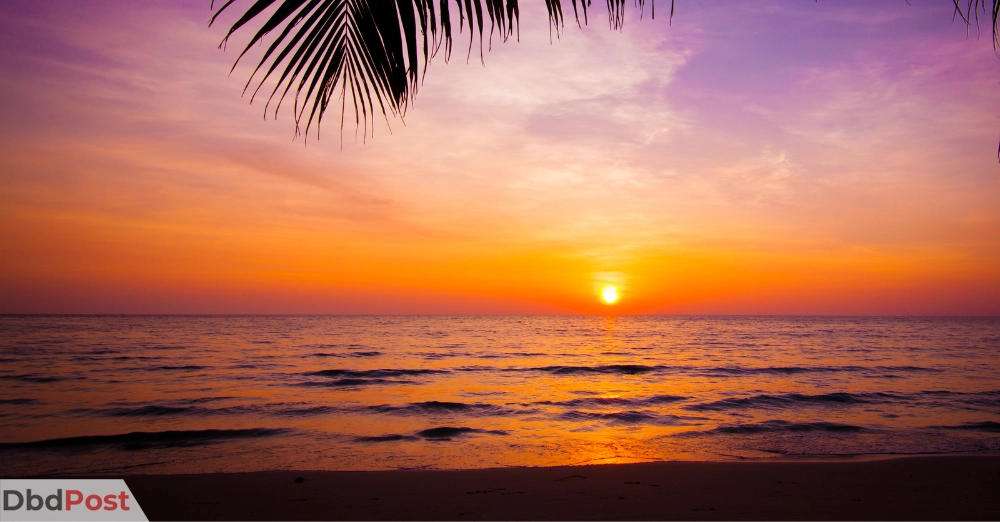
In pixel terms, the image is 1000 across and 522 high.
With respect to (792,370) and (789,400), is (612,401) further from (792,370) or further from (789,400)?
(792,370)

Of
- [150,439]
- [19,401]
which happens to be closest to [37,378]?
[19,401]

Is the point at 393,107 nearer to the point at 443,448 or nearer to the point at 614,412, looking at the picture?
the point at 443,448

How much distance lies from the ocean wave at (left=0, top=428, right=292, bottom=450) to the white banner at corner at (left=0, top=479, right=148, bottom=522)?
261cm

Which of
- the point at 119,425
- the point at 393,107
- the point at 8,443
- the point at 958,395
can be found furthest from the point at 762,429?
the point at 8,443

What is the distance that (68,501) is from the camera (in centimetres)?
618

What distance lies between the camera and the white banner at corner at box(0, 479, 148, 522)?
5.52 meters

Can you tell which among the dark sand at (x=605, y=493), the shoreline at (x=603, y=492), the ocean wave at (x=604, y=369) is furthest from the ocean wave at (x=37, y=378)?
the ocean wave at (x=604, y=369)

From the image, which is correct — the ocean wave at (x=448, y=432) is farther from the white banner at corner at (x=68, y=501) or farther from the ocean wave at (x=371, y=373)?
the ocean wave at (x=371, y=373)

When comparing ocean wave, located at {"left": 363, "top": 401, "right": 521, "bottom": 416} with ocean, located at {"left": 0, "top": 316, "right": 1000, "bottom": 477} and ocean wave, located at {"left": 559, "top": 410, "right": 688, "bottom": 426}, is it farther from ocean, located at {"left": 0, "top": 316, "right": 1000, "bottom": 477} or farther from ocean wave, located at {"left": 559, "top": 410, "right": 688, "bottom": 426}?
ocean wave, located at {"left": 559, "top": 410, "right": 688, "bottom": 426}

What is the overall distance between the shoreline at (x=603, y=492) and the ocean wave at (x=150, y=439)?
2482mm

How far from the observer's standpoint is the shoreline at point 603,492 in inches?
226

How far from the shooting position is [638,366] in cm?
2406

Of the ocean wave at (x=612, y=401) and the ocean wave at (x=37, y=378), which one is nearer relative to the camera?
the ocean wave at (x=612, y=401)

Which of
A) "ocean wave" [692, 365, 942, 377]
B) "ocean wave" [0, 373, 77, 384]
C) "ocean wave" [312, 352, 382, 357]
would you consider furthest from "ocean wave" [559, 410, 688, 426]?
"ocean wave" [312, 352, 382, 357]
